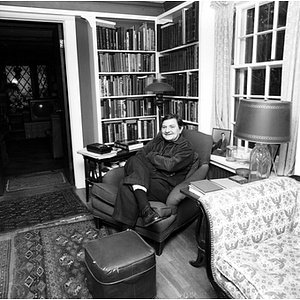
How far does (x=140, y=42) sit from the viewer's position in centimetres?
388

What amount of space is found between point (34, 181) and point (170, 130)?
2.48 metres

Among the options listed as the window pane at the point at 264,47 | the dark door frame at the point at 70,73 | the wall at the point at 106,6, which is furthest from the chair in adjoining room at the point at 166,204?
the wall at the point at 106,6

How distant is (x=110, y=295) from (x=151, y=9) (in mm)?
3463

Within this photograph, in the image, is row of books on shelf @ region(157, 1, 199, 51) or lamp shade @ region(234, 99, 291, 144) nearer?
lamp shade @ region(234, 99, 291, 144)

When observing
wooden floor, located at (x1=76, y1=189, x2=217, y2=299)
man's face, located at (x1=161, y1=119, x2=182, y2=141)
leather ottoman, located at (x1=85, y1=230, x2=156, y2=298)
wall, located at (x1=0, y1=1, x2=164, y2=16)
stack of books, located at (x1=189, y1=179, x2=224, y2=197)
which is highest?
wall, located at (x1=0, y1=1, x2=164, y2=16)

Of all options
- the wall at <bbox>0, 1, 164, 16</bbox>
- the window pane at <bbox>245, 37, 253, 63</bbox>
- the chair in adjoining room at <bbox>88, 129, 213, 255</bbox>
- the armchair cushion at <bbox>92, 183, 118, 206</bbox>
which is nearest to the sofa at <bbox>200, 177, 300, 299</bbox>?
the chair in adjoining room at <bbox>88, 129, 213, 255</bbox>

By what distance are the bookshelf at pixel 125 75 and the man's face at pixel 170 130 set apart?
1.28 m

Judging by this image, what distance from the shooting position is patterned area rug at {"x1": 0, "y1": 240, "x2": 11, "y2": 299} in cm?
199

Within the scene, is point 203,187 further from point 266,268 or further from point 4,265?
point 4,265

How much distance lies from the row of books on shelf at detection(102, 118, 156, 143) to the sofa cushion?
8.42ft

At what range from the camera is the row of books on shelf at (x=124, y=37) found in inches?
144

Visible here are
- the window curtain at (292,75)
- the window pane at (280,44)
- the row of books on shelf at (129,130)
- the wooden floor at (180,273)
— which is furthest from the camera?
the row of books on shelf at (129,130)

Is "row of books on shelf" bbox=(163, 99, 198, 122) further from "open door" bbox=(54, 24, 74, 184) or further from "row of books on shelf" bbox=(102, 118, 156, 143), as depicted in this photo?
"open door" bbox=(54, 24, 74, 184)

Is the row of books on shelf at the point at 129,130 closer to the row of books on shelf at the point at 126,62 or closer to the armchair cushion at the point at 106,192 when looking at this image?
the row of books on shelf at the point at 126,62
